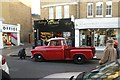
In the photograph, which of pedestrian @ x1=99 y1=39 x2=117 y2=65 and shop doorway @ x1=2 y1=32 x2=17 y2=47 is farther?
shop doorway @ x1=2 y1=32 x2=17 y2=47

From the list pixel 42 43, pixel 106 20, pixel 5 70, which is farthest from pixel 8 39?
pixel 5 70

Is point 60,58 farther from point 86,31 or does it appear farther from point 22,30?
point 22,30

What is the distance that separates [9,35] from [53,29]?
8380 millimetres

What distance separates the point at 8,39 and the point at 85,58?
1940 cm

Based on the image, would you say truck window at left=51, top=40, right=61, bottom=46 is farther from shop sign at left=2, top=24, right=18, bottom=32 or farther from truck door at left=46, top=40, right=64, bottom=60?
shop sign at left=2, top=24, right=18, bottom=32

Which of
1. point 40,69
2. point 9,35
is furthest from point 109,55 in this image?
point 9,35

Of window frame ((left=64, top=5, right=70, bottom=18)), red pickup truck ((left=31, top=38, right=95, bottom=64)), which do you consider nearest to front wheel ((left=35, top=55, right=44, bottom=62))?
red pickup truck ((left=31, top=38, right=95, bottom=64))

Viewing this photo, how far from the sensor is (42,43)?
88.9 feet

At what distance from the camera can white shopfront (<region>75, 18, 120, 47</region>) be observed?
23094mm

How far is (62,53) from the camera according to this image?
14844mm

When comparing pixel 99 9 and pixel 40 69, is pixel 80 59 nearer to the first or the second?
pixel 40 69

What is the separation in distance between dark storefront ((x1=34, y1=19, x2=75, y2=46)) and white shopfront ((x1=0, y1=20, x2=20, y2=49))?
4.70 m

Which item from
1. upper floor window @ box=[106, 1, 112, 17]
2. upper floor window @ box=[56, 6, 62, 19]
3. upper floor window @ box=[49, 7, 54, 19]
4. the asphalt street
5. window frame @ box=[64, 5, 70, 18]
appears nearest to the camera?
the asphalt street

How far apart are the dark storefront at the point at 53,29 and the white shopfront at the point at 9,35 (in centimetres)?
470
